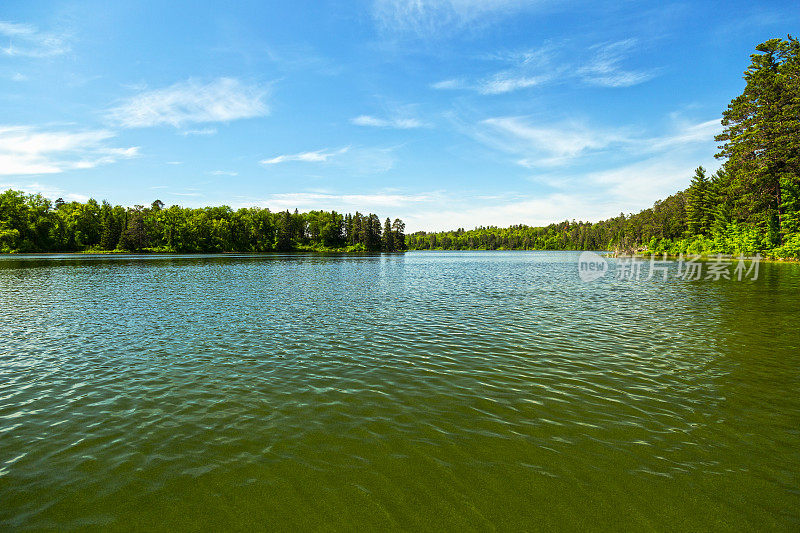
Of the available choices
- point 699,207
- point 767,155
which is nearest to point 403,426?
point 767,155

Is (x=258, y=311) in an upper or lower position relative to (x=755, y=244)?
lower

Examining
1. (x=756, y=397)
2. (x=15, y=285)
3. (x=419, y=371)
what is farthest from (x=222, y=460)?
(x=15, y=285)

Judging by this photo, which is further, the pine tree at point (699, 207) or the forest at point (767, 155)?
the pine tree at point (699, 207)

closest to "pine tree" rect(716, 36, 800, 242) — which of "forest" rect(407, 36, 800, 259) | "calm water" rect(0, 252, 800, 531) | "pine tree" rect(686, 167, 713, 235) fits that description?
"forest" rect(407, 36, 800, 259)

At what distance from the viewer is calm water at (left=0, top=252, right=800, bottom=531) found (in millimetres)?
6930

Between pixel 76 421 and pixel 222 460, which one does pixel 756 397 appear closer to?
pixel 222 460

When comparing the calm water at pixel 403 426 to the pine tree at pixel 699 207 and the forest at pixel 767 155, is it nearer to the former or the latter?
the forest at pixel 767 155

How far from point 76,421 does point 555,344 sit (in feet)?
59.5

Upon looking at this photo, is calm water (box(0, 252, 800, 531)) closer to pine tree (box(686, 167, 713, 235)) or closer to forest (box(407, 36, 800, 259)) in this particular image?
forest (box(407, 36, 800, 259))

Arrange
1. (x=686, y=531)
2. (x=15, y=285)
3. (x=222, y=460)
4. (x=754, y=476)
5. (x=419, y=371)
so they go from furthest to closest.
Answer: (x=15, y=285)
(x=419, y=371)
(x=222, y=460)
(x=754, y=476)
(x=686, y=531)

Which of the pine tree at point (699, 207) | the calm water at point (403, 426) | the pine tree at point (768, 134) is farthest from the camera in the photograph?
the pine tree at point (699, 207)

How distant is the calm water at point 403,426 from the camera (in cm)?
693

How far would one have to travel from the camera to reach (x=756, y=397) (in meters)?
11.7

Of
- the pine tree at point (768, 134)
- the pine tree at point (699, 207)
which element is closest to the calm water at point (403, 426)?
the pine tree at point (768, 134)
